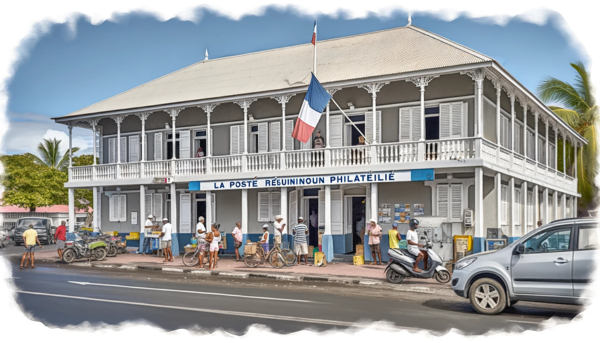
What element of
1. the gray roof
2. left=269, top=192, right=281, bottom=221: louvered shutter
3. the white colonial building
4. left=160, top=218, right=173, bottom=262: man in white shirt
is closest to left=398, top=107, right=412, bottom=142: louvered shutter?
the white colonial building

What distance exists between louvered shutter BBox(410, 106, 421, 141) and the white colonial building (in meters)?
0.04

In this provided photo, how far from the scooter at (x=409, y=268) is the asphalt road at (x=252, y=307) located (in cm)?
105

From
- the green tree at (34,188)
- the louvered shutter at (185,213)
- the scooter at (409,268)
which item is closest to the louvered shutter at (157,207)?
the louvered shutter at (185,213)

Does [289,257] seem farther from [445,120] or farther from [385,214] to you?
[445,120]

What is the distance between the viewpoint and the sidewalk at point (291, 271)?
1557 centimetres

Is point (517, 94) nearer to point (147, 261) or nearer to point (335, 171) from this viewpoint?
point (335, 171)

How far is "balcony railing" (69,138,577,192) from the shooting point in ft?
63.2

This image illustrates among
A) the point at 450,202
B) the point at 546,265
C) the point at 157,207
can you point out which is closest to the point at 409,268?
the point at 546,265

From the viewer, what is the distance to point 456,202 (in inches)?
819

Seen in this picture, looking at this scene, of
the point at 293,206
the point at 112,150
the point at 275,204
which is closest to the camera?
the point at 293,206

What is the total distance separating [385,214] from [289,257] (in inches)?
167

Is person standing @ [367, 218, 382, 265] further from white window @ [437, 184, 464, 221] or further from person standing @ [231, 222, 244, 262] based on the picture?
person standing @ [231, 222, 244, 262]

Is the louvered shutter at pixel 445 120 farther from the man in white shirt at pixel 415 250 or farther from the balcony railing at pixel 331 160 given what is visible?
the man in white shirt at pixel 415 250

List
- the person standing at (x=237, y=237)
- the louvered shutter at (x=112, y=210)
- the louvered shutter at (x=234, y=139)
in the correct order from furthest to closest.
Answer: the louvered shutter at (x=112, y=210), the louvered shutter at (x=234, y=139), the person standing at (x=237, y=237)
